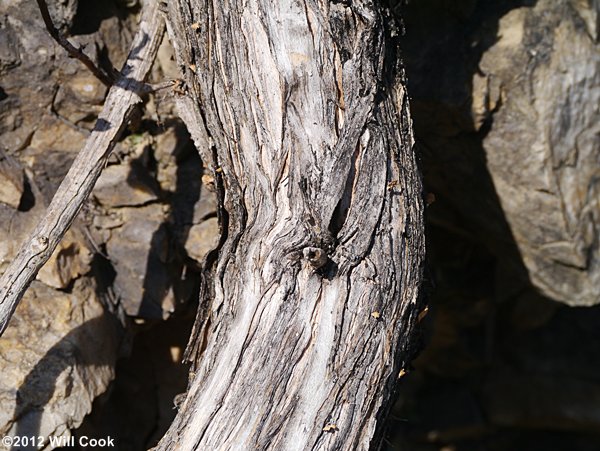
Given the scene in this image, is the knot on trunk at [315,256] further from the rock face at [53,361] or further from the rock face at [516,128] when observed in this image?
the rock face at [53,361]

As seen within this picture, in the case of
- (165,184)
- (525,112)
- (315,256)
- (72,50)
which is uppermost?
(525,112)

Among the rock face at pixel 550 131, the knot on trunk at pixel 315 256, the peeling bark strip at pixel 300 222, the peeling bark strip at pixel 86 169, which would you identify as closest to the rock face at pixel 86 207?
the peeling bark strip at pixel 86 169

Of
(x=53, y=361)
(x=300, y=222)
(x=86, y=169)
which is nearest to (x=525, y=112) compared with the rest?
(x=300, y=222)

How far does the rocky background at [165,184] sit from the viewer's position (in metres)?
2.35

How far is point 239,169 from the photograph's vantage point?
2.05m

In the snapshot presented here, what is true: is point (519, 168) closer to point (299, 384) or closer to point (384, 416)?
point (384, 416)

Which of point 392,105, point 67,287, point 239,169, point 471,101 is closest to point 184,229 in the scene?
point 67,287

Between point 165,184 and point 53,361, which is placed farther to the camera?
point 165,184

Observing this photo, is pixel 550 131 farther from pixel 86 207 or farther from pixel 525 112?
pixel 86 207

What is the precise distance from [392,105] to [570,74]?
1080 mm

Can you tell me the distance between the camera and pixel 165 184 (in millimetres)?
2711

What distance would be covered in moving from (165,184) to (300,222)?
1.04m

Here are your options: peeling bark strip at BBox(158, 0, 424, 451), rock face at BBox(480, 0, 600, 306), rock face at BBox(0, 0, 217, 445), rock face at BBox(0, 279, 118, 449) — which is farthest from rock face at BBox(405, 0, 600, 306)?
rock face at BBox(0, 279, 118, 449)

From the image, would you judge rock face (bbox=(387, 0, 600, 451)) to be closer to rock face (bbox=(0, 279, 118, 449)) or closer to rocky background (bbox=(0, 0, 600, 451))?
rocky background (bbox=(0, 0, 600, 451))
